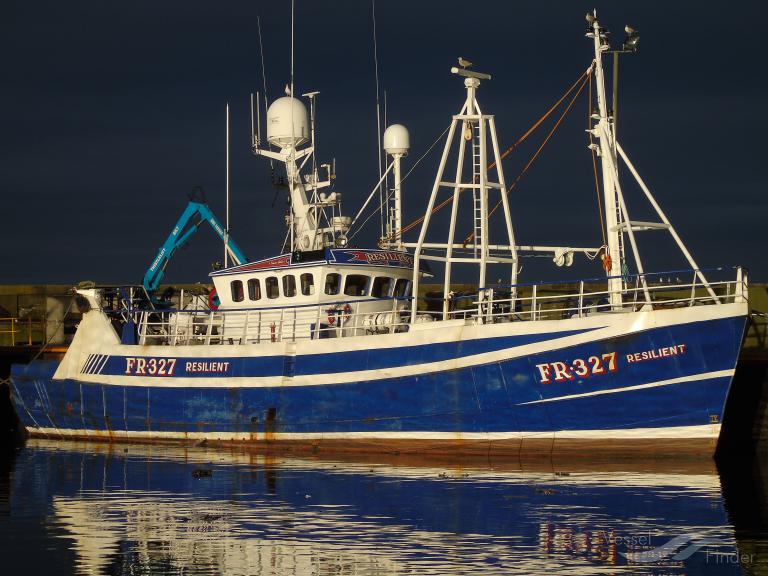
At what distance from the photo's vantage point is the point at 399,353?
25578 mm

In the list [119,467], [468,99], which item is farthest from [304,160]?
[119,467]

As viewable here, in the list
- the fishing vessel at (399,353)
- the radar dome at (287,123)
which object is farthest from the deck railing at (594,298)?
the radar dome at (287,123)

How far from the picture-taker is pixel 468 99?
26906mm

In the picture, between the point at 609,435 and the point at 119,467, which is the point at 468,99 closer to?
the point at 609,435

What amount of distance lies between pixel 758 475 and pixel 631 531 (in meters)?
7.21

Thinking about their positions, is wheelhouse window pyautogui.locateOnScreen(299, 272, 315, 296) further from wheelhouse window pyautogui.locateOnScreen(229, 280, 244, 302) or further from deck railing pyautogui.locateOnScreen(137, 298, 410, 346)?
wheelhouse window pyautogui.locateOnScreen(229, 280, 244, 302)

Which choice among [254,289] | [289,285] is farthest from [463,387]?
[254,289]

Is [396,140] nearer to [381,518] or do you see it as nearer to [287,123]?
[287,123]

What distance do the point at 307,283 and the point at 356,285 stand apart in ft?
4.15

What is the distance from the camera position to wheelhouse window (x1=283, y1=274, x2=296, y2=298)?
29312 millimetres

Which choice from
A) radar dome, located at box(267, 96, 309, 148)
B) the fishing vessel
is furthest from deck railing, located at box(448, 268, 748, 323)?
radar dome, located at box(267, 96, 309, 148)

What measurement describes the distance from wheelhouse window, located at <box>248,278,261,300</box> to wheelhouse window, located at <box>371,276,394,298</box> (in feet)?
10.3

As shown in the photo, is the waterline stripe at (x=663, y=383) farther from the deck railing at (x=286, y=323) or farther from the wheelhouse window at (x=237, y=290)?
the wheelhouse window at (x=237, y=290)

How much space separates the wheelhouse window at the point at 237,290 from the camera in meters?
30.5
